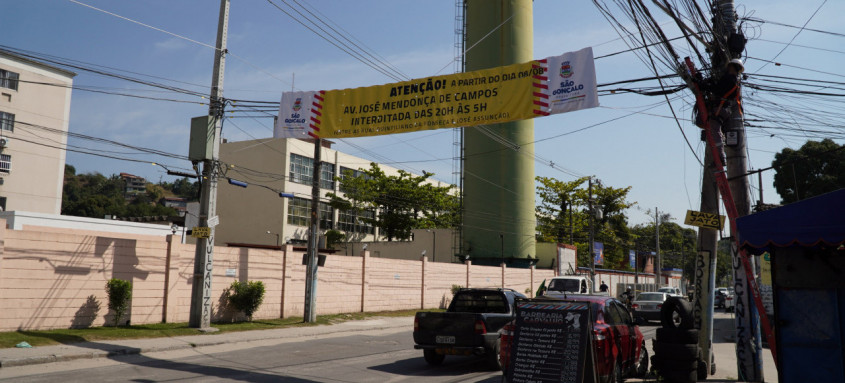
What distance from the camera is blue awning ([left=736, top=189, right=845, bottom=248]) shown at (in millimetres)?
8305

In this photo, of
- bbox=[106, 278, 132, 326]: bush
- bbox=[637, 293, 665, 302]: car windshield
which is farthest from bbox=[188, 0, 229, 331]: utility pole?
bbox=[637, 293, 665, 302]: car windshield

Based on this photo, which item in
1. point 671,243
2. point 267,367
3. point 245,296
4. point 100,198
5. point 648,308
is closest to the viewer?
A: point 267,367

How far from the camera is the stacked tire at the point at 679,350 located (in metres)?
10.9

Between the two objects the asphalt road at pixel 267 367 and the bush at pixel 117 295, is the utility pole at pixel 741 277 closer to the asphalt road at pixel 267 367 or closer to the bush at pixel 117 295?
the asphalt road at pixel 267 367

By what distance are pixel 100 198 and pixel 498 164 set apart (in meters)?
77.1

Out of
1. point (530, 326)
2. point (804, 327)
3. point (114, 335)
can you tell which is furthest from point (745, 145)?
point (114, 335)

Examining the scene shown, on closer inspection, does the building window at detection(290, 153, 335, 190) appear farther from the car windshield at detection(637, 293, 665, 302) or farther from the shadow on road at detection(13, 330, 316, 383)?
the shadow on road at detection(13, 330, 316, 383)

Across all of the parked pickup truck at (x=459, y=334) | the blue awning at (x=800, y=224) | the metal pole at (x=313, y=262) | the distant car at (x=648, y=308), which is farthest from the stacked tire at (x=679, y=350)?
the distant car at (x=648, y=308)

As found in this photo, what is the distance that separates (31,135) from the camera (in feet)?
186

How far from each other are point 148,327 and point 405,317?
1311 centimetres

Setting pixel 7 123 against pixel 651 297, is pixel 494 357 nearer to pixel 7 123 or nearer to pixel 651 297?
pixel 651 297

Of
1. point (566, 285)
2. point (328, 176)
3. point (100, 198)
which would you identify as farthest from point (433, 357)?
point (100, 198)

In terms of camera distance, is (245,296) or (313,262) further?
(313,262)

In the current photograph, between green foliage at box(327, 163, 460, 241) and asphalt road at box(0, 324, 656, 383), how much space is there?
43.1m
